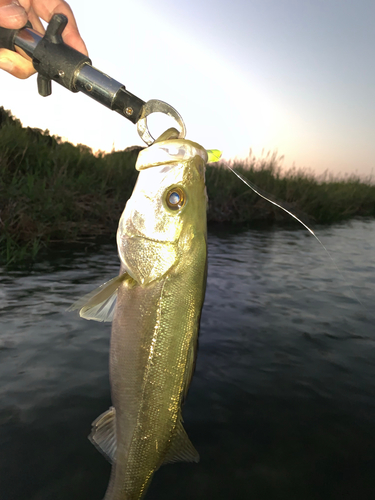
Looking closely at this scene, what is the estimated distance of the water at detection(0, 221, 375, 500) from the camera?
2508 mm

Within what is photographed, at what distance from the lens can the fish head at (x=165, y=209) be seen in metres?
1.69

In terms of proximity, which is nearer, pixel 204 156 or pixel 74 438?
pixel 204 156

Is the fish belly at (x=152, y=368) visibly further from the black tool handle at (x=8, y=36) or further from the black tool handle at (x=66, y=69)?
the black tool handle at (x=8, y=36)

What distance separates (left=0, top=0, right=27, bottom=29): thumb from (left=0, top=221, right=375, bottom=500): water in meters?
2.73

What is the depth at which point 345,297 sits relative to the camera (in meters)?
6.18

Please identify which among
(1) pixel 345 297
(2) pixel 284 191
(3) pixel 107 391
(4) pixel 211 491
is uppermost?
(2) pixel 284 191

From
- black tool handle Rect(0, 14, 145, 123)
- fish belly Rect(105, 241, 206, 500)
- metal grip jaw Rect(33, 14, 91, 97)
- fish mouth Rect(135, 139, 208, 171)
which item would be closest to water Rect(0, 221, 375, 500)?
fish belly Rect(105, 241, 206, 500)

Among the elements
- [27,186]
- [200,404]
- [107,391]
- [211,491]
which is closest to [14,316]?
[107,391]

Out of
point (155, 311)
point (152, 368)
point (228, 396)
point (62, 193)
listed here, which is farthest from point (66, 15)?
point (62, 193)

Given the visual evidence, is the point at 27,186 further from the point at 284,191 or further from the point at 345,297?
the point at 284,191

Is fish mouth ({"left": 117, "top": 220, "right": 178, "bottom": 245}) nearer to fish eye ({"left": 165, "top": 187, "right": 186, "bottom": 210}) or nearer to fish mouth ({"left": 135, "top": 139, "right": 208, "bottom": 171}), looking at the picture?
fish eye ({"left": 165, "top": 187, "right": 186, "bottom": 210})

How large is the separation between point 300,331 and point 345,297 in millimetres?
1890

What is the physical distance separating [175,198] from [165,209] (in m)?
0.07

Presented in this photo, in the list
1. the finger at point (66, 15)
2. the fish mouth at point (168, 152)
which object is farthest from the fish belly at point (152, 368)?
the finger at point (66, 15)
